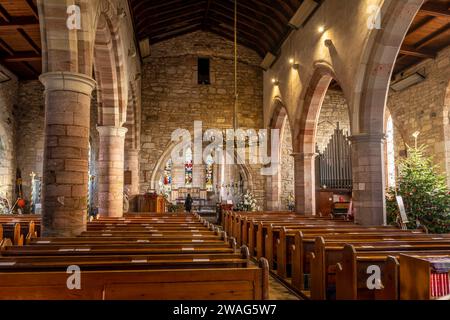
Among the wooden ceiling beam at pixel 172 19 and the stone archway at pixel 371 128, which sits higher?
the wooden ceiling beam at pixel 172 19

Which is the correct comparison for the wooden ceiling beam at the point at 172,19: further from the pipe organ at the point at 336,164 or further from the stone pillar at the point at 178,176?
the pipe organ at the point at 336,164

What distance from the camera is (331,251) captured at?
3.95m

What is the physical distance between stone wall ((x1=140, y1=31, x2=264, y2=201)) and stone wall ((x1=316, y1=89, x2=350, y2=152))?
2.60m

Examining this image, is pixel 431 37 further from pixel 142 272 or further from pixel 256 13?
pixel 142 272

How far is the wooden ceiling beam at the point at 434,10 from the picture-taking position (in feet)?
27.8

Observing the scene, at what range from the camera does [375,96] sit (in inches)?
287

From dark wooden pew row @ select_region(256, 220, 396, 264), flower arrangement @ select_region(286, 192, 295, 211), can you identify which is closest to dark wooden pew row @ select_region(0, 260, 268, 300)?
dark wooden pew row @ select_region(256, 220, 396, 264)

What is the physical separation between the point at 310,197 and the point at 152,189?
239 inches

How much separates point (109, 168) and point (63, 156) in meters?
3.93

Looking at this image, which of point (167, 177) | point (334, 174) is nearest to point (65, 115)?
point (334, 174)

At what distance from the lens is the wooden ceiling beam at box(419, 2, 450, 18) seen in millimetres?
8477

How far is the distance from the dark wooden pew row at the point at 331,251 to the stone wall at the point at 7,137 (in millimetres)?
11575

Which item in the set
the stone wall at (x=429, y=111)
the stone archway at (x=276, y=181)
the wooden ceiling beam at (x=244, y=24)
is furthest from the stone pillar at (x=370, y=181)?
the wooden ceiling beam at (x=244, y=24)
